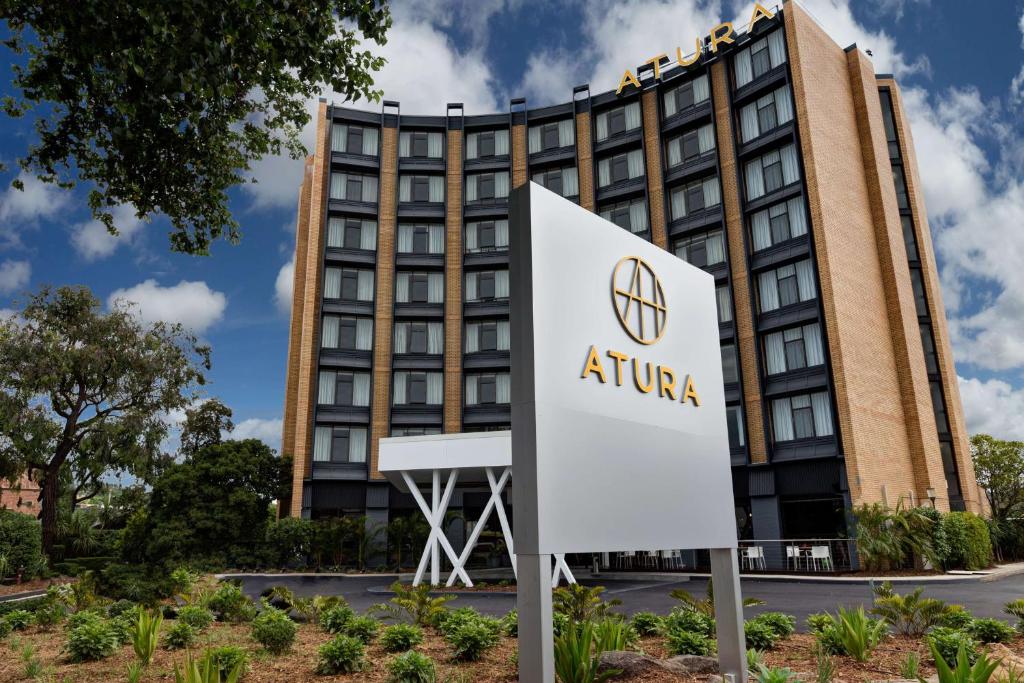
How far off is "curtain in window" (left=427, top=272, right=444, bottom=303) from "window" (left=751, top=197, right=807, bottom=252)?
18.3 metres

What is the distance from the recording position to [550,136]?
4525cm

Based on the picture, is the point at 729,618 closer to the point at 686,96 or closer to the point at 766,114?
the point at 766,114

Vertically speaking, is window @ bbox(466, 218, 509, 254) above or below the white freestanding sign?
above

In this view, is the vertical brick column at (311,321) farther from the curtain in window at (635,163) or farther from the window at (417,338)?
the curtain in window at (635,163)

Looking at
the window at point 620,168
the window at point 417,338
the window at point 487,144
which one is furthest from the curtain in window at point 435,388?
the window at point 620,168

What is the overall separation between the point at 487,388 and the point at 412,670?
35.2 meters

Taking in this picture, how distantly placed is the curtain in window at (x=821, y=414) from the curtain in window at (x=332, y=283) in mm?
26597

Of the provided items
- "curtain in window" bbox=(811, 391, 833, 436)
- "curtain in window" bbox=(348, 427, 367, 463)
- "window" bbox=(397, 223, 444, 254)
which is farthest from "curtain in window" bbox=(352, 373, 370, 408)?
"curtain in window" bbox=(811, 391, 833, 436)

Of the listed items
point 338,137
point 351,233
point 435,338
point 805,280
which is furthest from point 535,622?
point 338,137

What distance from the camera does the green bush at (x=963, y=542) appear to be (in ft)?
85.6

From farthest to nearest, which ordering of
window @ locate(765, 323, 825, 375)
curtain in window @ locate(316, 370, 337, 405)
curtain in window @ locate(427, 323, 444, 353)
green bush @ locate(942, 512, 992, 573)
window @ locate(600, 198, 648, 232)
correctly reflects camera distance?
curtain in window @ locate(427, 323, 444, 353), curtain in window @ locate(316, 370, 337, 405), window @ locate(600, 198, 648, 232), window @ locate(765, 323, 825, 375), green bush @ locate(942, 512, 992, 573)

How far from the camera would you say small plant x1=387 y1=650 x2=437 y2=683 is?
787 centimetres

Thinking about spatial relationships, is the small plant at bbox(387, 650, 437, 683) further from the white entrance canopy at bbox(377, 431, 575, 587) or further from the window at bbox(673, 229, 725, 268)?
the window at bbox(673, 229, 725, 268)

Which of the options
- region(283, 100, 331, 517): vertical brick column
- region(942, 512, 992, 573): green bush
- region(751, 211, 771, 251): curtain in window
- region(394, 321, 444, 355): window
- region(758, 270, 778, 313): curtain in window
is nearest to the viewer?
region(942, 512, 992, 573): green bush
